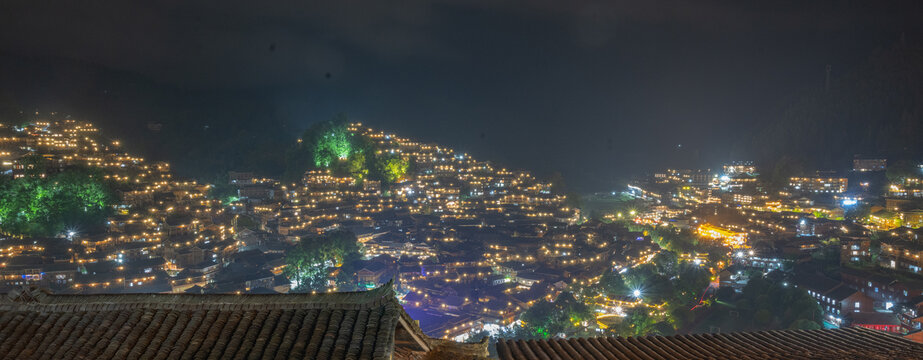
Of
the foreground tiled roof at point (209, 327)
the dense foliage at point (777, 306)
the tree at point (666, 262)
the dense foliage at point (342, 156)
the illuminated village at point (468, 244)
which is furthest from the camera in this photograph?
the dense foliage at point (342, 156)

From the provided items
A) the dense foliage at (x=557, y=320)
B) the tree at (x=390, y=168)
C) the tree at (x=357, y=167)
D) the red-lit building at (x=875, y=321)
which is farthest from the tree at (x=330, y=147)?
the red-lit building at (x=875, y=321)

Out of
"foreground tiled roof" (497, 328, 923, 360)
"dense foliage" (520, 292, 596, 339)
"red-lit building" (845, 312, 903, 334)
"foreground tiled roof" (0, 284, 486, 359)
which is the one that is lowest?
"dense foliage" (520, 292, 596, 339)

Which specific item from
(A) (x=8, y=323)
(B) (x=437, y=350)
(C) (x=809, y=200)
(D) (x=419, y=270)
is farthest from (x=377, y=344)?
(C) (x=809, y=200)

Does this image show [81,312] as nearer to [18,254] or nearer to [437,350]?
[437,350]

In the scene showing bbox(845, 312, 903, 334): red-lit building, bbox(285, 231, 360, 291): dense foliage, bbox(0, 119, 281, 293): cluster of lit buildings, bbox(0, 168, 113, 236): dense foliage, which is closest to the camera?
bbox(845, 312, 903, 334): red-lit building

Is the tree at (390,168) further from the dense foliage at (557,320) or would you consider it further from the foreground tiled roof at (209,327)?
the foreground tiled roof at (209,327)

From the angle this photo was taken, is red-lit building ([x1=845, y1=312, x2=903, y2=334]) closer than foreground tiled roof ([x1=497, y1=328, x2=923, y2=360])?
No

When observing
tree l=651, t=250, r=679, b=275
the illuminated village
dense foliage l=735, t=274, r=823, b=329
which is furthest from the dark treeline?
dense foliage l=735, t=274, r=823, b=329

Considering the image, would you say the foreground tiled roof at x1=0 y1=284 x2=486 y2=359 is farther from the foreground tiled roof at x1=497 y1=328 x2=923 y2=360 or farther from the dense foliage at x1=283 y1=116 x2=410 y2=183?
the dense foliage at x1=283 y1=116 x2=410 y2=183
